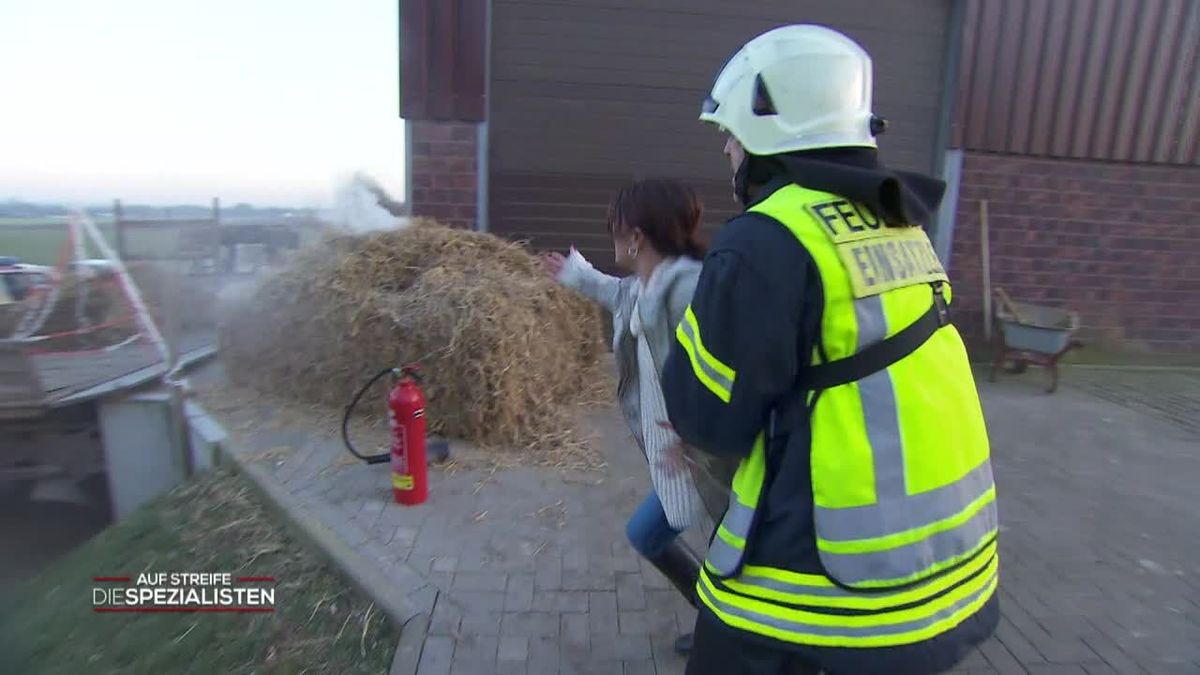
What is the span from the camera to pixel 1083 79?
7664 millimetres

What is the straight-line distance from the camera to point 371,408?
16.9 feet

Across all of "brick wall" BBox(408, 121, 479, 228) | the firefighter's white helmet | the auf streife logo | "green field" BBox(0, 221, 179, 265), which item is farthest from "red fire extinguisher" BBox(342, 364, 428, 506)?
"green field" BBox(0, 221, 179, 265)

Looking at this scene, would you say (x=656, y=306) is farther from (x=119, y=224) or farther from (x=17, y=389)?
(x=119, y=224)

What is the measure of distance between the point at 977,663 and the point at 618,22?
19.5 ft

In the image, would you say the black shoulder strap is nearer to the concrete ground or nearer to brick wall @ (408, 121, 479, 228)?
the concrete ground

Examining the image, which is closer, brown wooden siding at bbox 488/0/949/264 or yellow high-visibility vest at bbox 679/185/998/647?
yellow high-visibility vest at bbox 679/185/998/647

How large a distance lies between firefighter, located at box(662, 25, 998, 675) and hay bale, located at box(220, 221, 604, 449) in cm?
339

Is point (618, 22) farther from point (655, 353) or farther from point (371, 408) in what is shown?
point (655, 353)

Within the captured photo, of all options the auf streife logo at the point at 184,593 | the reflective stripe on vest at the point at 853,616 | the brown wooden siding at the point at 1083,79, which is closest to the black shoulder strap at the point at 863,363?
the reflective stripe on vest at the point at 853,616

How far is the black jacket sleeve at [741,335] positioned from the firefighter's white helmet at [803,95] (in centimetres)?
19

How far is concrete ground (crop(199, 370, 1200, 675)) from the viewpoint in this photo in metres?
2.89

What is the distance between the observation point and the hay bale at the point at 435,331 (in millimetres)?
4820

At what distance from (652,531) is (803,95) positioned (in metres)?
1.59

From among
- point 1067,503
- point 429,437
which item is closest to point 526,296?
point 429,437
